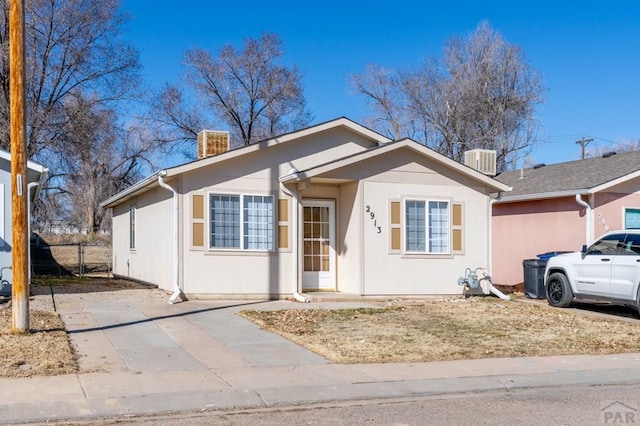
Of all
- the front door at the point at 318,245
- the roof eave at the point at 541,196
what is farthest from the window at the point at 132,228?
the roof eave at the point at 541,196

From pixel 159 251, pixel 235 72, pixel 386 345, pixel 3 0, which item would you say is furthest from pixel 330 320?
pixel 235 72

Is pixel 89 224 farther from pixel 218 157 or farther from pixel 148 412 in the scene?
pixel 148 412

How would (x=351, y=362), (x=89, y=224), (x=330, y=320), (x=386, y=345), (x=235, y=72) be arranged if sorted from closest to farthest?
(x=351, y=362)
(x=386, y=345)
(x=330, y=320)
(x=235, y=72)
(x=89, y=224)

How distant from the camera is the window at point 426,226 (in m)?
17.2

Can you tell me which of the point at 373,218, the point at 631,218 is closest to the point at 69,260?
the point at 373,218

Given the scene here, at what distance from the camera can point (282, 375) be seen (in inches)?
350

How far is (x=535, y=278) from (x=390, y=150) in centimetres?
492

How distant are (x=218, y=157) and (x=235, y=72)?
24.6 m

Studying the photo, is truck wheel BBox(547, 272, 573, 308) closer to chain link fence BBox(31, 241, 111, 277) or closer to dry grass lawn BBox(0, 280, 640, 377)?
dry grass lawn BBox(0, 280, 640, 377)

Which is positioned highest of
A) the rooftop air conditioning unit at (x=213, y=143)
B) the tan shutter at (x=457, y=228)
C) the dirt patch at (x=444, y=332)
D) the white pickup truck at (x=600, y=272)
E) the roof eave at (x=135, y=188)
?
the rooftop air conditioning unit at (x=213, y=143)

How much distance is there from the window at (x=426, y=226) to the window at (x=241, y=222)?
11.1 feet

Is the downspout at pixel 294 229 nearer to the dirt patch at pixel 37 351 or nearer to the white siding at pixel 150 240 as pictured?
the white siding at pixel 150 240

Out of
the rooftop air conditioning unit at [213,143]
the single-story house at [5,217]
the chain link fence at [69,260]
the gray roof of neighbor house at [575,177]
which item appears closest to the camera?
the single-story house at [5,217]

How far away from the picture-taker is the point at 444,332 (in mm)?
12336
